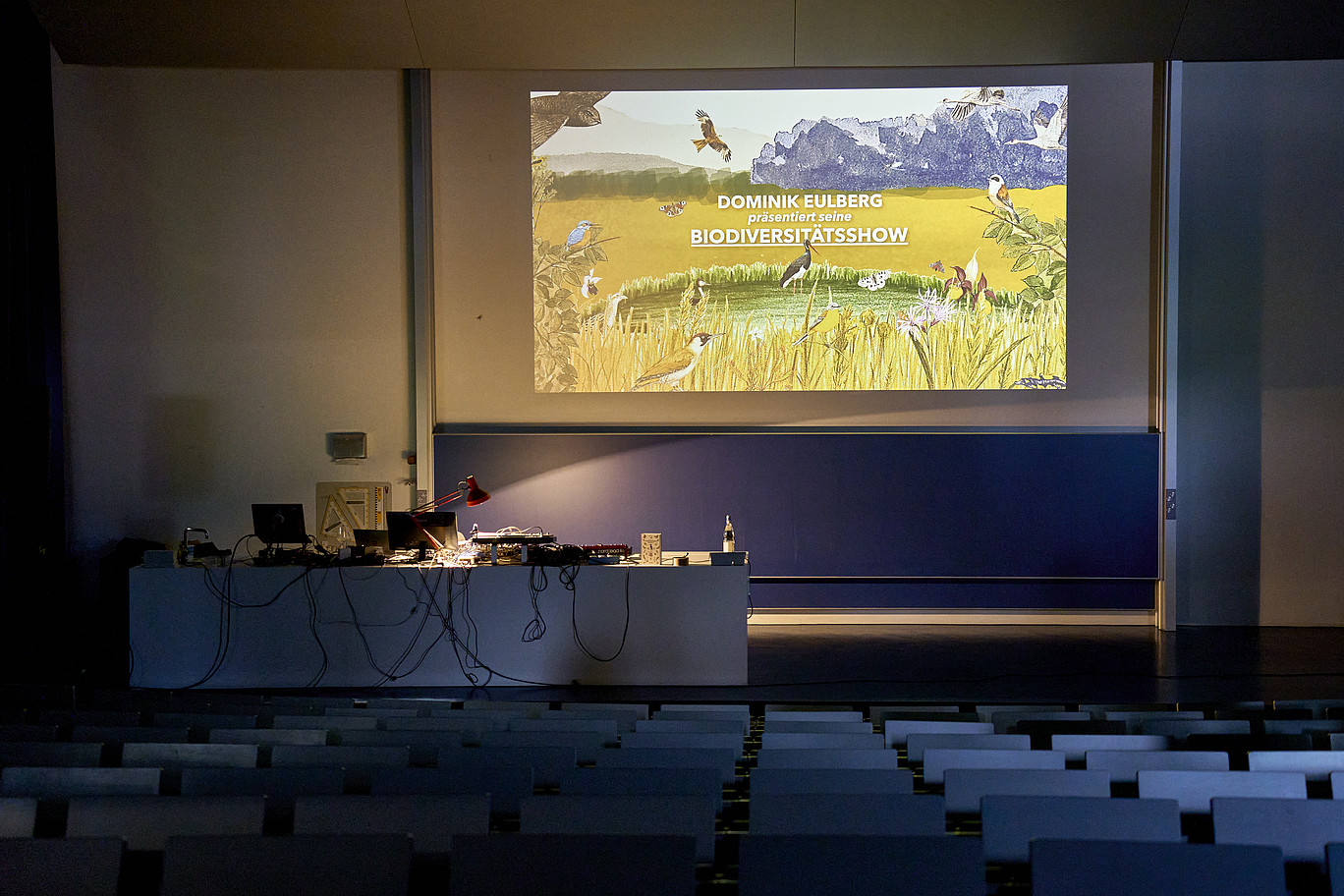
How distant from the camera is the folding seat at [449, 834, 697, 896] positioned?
1703mm

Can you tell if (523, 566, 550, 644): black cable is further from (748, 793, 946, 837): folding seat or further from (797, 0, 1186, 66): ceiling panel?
(797, 0, 1186, 66): ceiling panel

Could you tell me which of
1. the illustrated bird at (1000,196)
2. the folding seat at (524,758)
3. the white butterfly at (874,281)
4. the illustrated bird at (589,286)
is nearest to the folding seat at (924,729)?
the folding seat at (524,758)

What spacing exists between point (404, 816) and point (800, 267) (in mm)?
6102

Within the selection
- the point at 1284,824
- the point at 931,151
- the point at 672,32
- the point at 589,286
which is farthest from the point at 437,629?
the point at 931,151

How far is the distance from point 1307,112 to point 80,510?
1029 cm

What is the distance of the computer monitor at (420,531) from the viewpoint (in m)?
5.86

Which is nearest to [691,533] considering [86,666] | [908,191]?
[908,191]

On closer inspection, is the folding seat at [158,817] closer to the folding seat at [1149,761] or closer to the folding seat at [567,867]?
the folding seat at [567,867]

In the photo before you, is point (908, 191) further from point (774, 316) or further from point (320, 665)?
point (320, 665)

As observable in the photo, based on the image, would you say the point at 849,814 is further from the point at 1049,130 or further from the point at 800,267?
the point at 1049,130

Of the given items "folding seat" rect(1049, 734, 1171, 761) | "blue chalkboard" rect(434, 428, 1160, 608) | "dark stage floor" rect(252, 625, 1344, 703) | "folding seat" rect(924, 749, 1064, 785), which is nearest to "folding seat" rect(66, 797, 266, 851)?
"folding seat" rect(924, 749, 1064, 785)

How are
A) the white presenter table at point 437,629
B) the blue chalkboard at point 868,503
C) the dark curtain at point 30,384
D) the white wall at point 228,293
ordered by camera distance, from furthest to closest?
1. the white wall at point 228,293
2. the blue chalkboard at point 868,503
3. the dark curtain at point 30,384
4. the white presenter table at point 437,629

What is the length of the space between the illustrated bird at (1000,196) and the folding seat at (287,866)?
22.9ft

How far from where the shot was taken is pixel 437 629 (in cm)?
562
